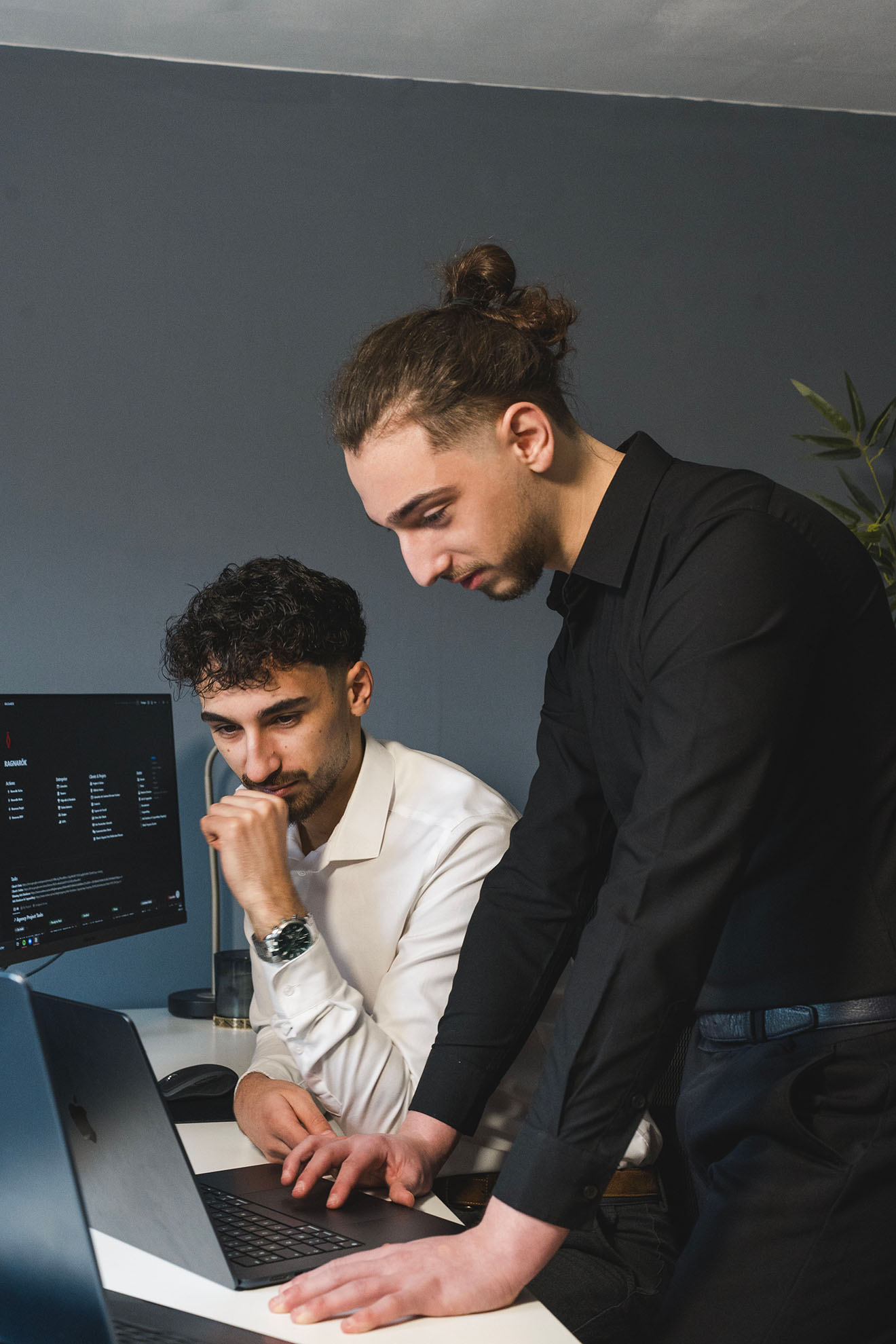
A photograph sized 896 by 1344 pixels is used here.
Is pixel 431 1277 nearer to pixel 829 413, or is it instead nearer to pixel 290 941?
pixel 290 941

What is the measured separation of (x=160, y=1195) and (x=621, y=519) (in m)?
0.76

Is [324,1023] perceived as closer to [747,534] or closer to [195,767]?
[747,534]

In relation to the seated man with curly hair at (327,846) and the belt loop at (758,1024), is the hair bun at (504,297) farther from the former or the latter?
the belt loop at (758,1024)

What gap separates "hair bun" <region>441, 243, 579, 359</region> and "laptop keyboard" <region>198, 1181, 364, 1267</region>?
0.95 m

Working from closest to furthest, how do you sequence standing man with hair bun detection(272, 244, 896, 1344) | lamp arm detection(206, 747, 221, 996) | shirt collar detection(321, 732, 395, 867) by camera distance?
1. standing man with hair bun detection(272, 244, 896, 1344)
2. shirt collar detection(321, 732, 395, 867)
3. lamp arm detection(206, 747, 221, 996)

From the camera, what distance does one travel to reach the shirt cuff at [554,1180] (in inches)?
35.3

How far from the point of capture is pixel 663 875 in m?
0.94

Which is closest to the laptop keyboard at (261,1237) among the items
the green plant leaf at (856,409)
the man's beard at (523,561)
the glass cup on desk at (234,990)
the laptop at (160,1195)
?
the laptop at (160,1195)

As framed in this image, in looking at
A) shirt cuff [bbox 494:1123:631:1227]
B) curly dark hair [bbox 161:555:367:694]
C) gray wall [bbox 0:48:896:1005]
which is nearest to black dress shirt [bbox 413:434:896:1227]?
shirt cuff [bbox 494:1123:631:1227]

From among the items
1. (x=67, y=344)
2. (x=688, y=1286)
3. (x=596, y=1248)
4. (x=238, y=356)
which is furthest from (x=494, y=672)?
(x=688, y=1286)

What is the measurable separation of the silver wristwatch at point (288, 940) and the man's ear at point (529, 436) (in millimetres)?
647

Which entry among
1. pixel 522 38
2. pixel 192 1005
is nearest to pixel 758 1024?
pixel 192 1005

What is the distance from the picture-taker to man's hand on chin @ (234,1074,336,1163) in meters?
1.28

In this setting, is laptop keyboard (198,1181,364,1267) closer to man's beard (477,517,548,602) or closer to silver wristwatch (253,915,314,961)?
silver wristwatch (253,915,314,961)
